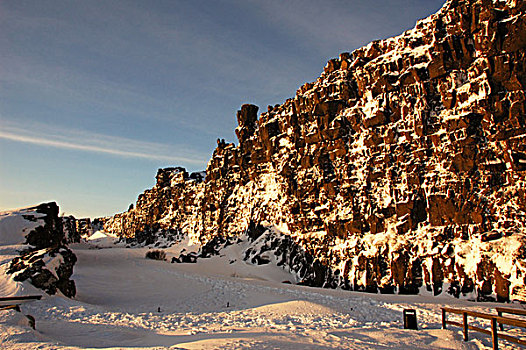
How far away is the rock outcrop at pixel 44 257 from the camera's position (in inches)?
722

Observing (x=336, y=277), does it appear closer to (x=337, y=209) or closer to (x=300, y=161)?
(x=337, y=209)

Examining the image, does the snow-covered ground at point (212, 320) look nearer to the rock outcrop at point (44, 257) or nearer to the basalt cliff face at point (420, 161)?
the rock outcrop at point (44, 257)

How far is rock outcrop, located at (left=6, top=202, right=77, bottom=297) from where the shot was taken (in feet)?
60.1

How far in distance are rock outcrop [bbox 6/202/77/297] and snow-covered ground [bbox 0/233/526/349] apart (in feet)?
2.69

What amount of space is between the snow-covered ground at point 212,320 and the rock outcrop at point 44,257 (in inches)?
32.2

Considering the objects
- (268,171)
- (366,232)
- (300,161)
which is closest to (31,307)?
(366,232)

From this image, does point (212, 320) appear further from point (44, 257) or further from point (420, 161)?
point (420, 161)

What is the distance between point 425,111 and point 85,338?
2924 centimetres

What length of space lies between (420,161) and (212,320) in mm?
22440

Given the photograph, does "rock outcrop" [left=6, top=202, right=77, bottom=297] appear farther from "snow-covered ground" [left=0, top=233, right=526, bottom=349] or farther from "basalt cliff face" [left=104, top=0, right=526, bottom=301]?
"basalt cliff face" [left=104, top=0, right=526, bottom=301]

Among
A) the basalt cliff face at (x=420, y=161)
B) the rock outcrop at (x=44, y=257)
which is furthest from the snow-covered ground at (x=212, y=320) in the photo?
the basalt cliff face at (x=420, y=161)

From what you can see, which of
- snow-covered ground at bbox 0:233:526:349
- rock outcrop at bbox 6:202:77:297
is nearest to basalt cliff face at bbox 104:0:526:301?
snow-covered ground at bbox 0:233:526:349

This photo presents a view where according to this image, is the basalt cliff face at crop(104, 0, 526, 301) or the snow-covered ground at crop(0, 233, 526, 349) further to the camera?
the basalt cliff face at crop(104, 0, 526, 301)

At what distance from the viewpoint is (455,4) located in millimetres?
30891
